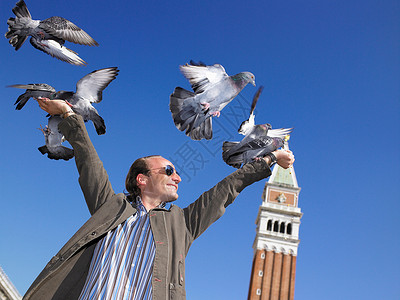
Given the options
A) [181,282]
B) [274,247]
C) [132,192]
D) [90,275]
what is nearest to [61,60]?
[132,192]

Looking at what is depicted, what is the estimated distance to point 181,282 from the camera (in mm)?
3117

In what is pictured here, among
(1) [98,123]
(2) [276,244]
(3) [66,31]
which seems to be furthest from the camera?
(2) [276,244]

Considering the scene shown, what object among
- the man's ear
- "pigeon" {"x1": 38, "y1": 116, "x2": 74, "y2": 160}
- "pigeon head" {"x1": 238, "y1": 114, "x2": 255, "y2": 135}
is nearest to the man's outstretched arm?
"pigeon" {"x1": 38, "y1": 116, "x2": 74, "y2": 160}

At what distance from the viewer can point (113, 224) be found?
3.21 m

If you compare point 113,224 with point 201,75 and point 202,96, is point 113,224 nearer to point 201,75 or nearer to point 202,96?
point 202,96

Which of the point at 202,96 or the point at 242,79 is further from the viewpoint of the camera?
the point at 242,79

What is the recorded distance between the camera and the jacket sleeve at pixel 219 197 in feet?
11.5

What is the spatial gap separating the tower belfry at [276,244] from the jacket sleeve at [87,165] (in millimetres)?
44667

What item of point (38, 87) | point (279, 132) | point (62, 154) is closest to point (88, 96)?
point (38, 87)

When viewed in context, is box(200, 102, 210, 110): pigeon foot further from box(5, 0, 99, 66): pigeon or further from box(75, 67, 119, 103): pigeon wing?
box(5, 0, 99, 66): pigeon

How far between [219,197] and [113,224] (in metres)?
0.87

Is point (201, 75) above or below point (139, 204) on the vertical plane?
above

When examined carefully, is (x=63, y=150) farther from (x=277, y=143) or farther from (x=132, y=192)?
(x=277, y=143)

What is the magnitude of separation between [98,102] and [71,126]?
345 mm
